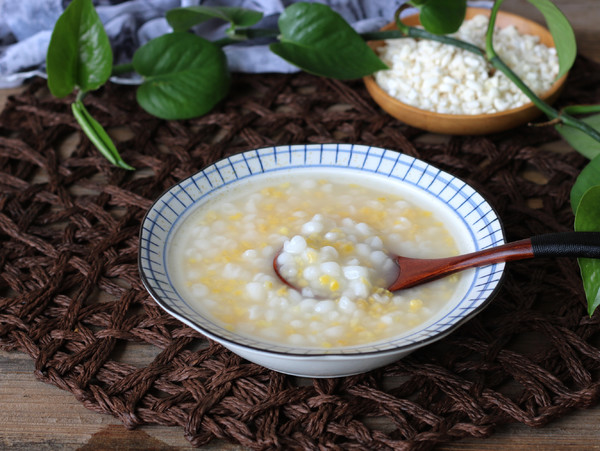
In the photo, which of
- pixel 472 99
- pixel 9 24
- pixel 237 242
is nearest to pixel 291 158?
pixel 237 242

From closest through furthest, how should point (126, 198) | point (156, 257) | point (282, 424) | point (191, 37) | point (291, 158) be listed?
point (282, 424) → point (156, 257) → point (291, 158) → point (126, 198) → point (191, 37)

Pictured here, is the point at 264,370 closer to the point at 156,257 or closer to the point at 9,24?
the point at 156,257

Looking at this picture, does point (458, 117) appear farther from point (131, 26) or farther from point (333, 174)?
point (131, 26)

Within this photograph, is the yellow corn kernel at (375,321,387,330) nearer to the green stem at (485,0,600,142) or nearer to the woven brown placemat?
the woven brown placemat

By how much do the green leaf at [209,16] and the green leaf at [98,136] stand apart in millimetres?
395

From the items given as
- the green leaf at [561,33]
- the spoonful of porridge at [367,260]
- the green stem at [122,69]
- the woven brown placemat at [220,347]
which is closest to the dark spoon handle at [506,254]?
the spoonful of porridge at [367,260]

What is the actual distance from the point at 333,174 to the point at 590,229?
54cm

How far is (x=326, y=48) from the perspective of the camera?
6.06 feet

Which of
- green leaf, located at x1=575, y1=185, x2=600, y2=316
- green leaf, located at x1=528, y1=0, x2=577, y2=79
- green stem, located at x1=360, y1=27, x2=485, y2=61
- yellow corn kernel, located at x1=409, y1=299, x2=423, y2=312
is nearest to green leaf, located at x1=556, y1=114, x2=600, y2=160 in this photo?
green leaf, located at x1=528, y1=0, x2=577, y2=79

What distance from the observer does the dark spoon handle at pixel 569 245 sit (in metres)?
1.16

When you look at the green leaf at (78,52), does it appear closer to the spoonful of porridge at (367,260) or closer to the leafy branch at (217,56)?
the leafy branch at (217,56)

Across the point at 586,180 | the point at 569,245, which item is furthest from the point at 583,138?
the point at 569,245

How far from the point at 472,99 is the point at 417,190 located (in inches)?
17.3

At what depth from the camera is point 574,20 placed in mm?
2350
